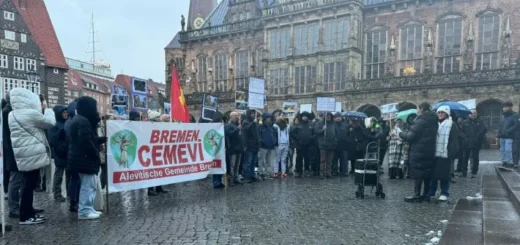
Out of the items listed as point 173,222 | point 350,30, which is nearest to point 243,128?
point 173,222

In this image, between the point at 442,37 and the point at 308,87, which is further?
the point at 308,87

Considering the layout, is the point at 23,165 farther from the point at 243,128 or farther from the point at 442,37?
the point at 442,37

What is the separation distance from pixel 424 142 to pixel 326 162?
14.1 feet

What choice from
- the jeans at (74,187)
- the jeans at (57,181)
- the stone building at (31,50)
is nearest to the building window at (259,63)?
the stone building at (31,50)

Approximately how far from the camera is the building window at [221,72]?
135ft

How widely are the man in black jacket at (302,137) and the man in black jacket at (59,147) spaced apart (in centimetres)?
609

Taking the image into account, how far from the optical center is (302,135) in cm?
1119

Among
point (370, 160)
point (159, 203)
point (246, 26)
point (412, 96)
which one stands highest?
point (246, 26)

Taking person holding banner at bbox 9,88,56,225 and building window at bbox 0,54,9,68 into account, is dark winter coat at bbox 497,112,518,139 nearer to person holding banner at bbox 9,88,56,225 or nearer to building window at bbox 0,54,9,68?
person holding banner at bbox 9,88,56,225

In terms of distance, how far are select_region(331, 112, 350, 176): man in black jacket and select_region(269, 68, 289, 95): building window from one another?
23.5 m

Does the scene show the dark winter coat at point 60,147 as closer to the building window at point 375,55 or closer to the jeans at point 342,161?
the jeans at point 342,161

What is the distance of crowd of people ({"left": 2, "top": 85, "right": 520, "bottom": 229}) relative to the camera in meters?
5.72

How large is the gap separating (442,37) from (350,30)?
6964mm

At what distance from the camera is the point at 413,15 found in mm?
30312
